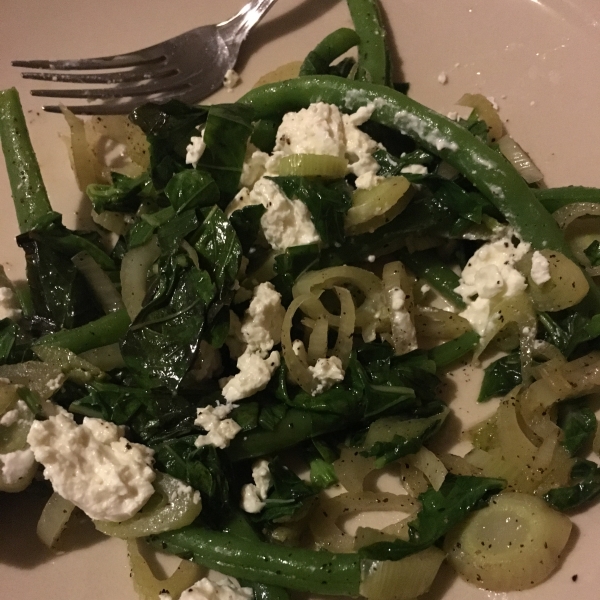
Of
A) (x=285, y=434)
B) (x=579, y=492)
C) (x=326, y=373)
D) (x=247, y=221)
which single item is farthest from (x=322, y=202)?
(x=579, y=492)

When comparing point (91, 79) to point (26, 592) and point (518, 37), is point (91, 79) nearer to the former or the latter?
point (518, 37)

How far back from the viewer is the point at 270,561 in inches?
77.5

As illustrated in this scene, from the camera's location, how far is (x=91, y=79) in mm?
2760

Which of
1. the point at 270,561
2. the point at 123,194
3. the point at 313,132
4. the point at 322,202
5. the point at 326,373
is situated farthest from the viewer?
the point at 123,194

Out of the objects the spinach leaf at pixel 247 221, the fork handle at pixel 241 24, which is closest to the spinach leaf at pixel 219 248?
the spinach leaf at pixel 247 221

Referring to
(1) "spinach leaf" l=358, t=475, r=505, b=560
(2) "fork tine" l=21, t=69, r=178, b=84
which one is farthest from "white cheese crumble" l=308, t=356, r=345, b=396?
(2) "fork tine" l=21, t=69, r=178, b=84

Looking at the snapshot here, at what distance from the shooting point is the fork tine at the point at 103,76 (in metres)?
2.69

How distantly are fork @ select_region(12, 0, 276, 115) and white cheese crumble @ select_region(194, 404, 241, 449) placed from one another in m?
1.49

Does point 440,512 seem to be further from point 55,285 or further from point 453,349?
point 55,285

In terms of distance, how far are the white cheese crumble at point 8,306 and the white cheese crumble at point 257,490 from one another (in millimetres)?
1112

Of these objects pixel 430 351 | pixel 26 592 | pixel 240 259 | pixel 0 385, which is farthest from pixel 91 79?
pixel 26 592

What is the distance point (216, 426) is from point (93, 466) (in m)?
0.41

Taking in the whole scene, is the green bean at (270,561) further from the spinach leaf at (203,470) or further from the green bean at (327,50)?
the green bean at (327,50)

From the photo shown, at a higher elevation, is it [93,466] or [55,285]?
[55,285]
